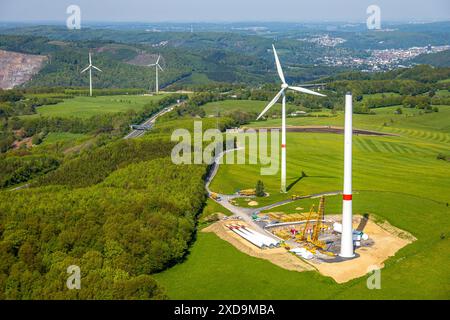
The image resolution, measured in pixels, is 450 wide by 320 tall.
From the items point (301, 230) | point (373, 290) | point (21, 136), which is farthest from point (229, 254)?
point (21, 136)

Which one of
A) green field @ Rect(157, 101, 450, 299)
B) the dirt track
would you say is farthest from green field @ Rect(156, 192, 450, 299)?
the dirt track

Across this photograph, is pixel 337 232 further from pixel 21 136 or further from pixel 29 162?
pixel 21 136

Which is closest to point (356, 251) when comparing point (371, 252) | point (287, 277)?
point (371, 252)

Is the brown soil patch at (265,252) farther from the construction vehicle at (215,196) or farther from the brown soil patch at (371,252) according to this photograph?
the construction vehicle at (215,196)

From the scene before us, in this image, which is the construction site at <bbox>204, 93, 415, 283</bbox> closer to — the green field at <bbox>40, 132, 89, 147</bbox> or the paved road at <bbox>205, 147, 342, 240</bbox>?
the paved road at <bbox>205, 147, 342, 240</bbox>

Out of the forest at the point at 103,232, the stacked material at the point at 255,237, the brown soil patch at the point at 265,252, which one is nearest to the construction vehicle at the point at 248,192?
the forest at the point at 103,232

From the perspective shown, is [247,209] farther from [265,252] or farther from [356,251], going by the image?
[356,251]
